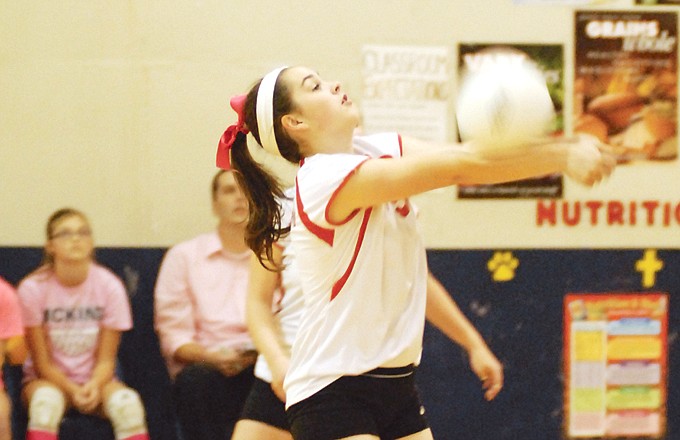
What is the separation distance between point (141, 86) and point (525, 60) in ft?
6.17

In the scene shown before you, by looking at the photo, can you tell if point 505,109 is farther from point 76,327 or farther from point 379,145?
point 76,327

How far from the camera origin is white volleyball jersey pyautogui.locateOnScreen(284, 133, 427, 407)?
2379 mm

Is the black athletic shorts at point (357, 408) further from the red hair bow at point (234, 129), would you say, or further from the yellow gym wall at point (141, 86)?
the yellow gym wall at point (141, 86)

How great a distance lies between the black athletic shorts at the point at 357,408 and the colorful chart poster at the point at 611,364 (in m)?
2.78

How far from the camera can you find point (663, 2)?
5.11m

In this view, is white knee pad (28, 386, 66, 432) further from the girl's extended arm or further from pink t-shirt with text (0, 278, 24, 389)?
the girl's extended arm

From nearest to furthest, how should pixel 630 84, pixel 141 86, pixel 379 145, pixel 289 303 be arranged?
pixel 379 145
pixel 289 303
pixel 141 86
pixel 630 84

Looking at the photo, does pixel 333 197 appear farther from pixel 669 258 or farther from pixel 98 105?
pixel 669 258

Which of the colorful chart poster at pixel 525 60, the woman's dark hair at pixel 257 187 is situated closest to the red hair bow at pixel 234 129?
the woman's dark hair at pixel 257 187

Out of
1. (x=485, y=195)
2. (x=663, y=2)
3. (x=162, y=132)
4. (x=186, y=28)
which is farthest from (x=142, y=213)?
(x=663, y=2)

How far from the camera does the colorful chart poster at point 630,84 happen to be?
506cm

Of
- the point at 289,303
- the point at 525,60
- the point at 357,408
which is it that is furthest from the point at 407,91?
the point at 357,408

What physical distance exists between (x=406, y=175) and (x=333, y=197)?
0.20 metres

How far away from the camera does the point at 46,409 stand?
409cm
